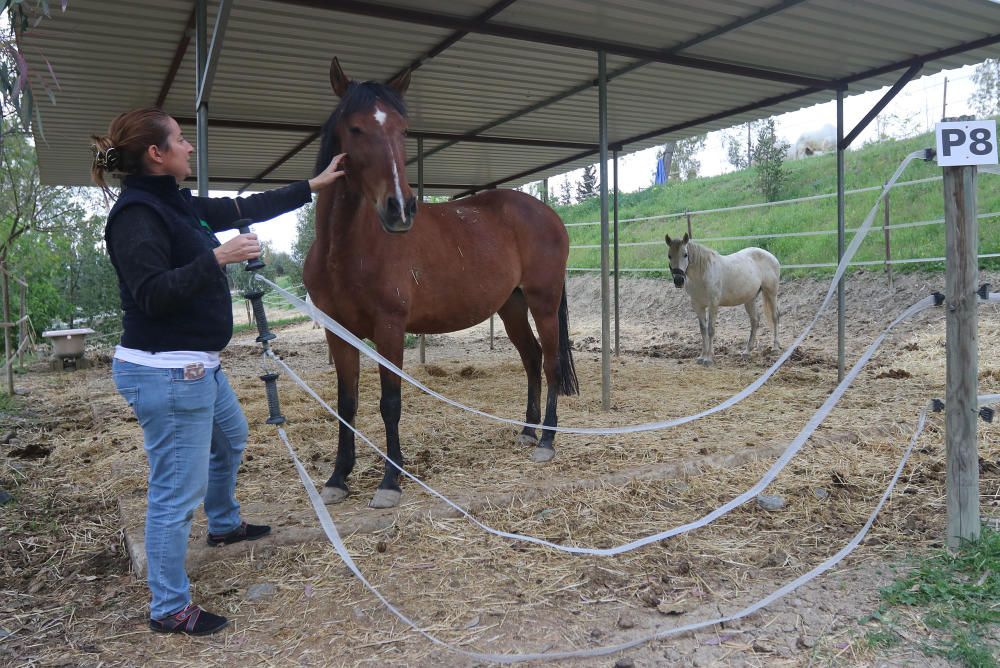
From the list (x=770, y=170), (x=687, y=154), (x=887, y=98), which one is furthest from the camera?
(x=687, y=154)

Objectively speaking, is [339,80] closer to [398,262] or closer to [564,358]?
[398,262]

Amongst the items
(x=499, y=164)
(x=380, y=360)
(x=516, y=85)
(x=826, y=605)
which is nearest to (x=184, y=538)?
(x=380, y=360)

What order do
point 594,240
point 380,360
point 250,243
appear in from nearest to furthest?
1. point 250,243
2. point 380,360
3. point 594,240

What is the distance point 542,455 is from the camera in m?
4.17

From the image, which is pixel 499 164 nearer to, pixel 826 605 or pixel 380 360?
pixel 380 360

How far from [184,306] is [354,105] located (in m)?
1.44

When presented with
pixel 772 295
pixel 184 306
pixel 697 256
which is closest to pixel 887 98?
pixel 697 256

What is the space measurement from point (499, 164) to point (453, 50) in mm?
4395

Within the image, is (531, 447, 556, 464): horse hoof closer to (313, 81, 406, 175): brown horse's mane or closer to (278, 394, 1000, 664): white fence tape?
(278, 394, 1000, 664): white fence tape

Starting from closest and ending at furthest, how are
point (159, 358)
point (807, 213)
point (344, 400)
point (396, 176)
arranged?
point (159, 358) → point (396, 176) → point (344, 400) → point (807, 213)

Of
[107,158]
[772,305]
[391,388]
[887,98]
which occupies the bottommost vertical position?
[391,388]

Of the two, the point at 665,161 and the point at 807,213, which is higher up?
the point at 665,161

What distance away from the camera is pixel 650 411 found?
5.54 m

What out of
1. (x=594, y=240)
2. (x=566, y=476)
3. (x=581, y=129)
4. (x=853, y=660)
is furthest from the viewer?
(x=594, y=240)
